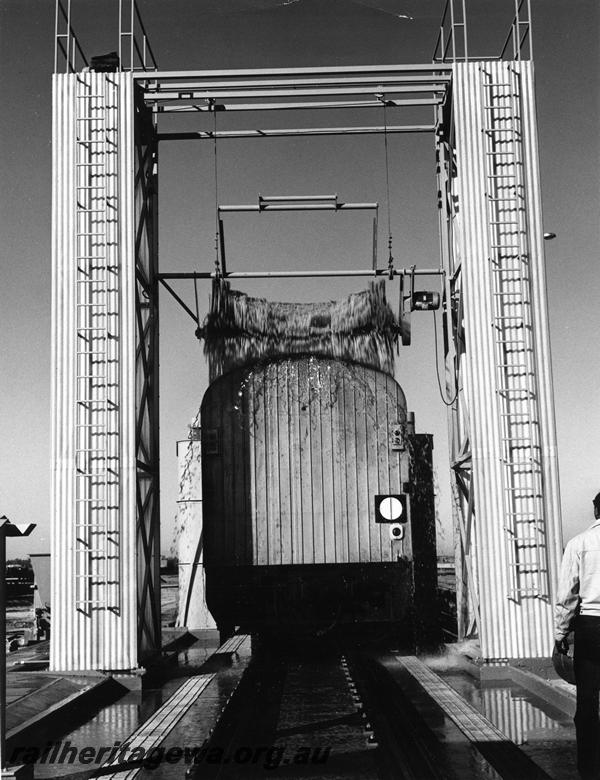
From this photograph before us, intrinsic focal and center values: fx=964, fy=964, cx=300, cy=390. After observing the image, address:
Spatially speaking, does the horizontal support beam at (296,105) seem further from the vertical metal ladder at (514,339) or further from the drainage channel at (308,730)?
the drainage channel at (308,730)

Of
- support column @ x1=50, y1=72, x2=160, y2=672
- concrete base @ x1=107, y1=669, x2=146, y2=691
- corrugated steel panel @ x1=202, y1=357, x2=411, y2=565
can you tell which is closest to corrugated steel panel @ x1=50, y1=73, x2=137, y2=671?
support column @ x1=50, y1=72, x2=160, y2=672

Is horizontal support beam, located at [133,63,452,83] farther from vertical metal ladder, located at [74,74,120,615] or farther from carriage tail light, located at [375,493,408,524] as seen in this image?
carriage tail light, located at [375,493,408,524]

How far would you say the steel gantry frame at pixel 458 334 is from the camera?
12695mm

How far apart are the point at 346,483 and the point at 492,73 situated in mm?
7388

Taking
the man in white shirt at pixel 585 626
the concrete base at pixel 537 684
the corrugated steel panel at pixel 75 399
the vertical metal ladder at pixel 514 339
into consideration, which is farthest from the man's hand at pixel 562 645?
the corrugated steel panel at pixel 75 399

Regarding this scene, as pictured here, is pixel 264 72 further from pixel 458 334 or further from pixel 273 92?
pixel 458 334

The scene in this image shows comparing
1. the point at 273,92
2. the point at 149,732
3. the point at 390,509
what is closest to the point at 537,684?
the point at 149,732

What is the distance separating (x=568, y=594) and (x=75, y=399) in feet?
27.0

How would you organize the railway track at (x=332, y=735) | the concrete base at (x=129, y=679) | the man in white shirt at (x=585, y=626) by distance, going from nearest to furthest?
the man in white shirt at (x=585, y=626) < the railway track at (x=332, y=735) < the concrete base at (x=129, y=679)

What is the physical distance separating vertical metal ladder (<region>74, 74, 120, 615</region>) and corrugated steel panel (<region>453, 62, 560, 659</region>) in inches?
192

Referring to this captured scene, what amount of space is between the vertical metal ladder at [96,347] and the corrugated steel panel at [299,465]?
14.1 feet

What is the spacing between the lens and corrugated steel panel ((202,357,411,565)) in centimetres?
1709

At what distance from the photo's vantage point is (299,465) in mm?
17328

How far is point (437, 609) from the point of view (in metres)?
17.4
